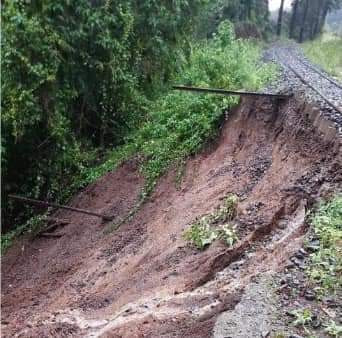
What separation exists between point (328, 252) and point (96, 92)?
9903 mm

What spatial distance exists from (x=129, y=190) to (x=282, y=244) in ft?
21.5

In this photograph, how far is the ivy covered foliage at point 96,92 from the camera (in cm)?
1131

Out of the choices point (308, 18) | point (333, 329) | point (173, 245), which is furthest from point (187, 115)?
point (308, 18)

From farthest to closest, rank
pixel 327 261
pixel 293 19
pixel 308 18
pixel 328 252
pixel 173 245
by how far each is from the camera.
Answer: pixel 308 18, pixel 293 19, pixel 173 245, pixel 328 252, pixel 327 261

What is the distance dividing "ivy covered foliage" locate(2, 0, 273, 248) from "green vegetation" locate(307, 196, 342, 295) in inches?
236

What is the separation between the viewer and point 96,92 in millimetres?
14398

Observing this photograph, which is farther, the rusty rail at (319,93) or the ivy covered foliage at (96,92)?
the ivy covered foliage at (96,92)

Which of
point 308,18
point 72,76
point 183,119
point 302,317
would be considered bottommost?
point 183,119

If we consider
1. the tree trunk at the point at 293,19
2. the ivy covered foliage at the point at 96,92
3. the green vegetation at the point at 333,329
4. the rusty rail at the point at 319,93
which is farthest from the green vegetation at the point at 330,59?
the tree trunk at the point at 293,19

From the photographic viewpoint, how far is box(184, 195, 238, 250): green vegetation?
7629 millimetres

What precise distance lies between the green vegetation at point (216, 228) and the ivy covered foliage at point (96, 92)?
3676 mm

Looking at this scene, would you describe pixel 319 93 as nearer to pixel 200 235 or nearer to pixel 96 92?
pixel 200 235

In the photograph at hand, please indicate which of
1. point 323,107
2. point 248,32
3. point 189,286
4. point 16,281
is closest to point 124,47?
point 323,107

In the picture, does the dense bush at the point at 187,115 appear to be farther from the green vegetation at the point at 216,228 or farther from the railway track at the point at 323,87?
the green vegetation at the point at 216,228
